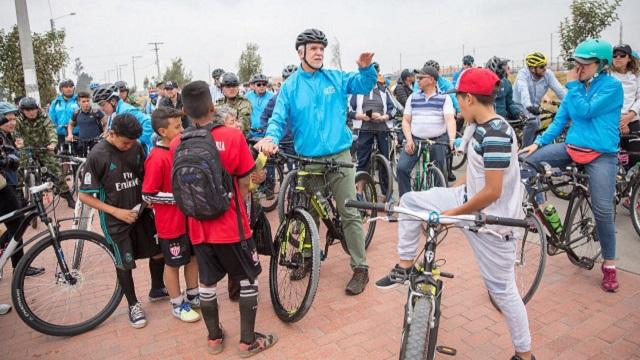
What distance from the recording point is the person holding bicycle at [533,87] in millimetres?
6570

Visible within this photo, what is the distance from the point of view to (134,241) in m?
3.73

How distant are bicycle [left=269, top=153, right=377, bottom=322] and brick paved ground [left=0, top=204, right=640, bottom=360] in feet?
0.65

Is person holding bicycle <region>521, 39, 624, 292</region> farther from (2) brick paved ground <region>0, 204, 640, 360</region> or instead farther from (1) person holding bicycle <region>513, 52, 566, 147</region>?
(1) person holding bicycle <region>513, 52, 566, 147</region>

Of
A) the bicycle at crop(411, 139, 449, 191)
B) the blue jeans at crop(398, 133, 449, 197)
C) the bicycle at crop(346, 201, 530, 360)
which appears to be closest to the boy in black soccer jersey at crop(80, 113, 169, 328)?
the bicycle at crop(346, 201, 530, 360)

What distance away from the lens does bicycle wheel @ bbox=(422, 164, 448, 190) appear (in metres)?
5.59

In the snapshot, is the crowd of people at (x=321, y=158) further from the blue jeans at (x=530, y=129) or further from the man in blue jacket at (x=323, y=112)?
the blue jeans at (x=530, y=129)

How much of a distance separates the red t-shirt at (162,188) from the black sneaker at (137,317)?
0.77 meters

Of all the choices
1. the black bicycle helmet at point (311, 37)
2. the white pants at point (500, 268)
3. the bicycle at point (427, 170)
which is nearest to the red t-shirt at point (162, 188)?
the black bicycle helmet at point (311, 37)

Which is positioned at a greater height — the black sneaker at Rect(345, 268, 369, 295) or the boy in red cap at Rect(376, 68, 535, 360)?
the boy in red cap at Rect(376, 68, 535, 360)

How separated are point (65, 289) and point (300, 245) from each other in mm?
2157

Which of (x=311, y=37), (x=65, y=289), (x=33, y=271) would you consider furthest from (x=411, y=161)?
(x=33, y=271)

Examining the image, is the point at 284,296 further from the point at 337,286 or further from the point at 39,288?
the point at 39,288

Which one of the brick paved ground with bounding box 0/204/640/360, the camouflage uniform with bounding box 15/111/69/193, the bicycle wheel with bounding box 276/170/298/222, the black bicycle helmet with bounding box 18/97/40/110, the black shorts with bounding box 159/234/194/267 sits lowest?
the brick paved ground with bounding box 0/204/640/360

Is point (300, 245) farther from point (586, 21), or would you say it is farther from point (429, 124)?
point (586, 21)
